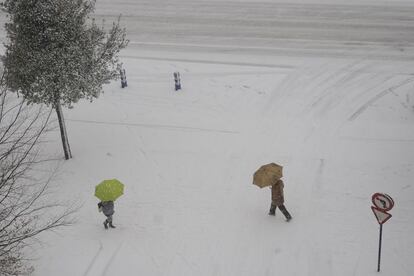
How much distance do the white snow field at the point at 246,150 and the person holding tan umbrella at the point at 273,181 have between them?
0.53 meters

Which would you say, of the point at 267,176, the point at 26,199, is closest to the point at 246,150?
the point at 267,176

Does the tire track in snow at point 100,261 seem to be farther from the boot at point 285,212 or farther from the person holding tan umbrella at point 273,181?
the boot at point 285,212

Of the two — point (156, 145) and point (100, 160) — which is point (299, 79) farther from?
point (100, 160)

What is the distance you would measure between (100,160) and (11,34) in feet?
14.9

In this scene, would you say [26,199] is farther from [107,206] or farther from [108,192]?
[108,192]

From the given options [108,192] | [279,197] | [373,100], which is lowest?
[279,197]

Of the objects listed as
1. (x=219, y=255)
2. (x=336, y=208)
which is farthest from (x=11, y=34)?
(x=336, y=208)

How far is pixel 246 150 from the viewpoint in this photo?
584 inches

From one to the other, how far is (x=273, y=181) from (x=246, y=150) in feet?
12.3

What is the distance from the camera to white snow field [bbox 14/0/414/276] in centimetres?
1100

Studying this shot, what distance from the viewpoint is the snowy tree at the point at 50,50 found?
12.1m

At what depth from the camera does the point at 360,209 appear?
1201cm

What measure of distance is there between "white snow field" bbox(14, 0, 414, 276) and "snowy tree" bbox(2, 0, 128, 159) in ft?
9.50

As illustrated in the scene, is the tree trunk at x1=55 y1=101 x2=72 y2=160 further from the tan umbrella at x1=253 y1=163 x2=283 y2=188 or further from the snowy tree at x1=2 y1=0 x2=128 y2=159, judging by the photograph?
the tan umbrella at x1=253 y1=163 x2=283 y2=188
